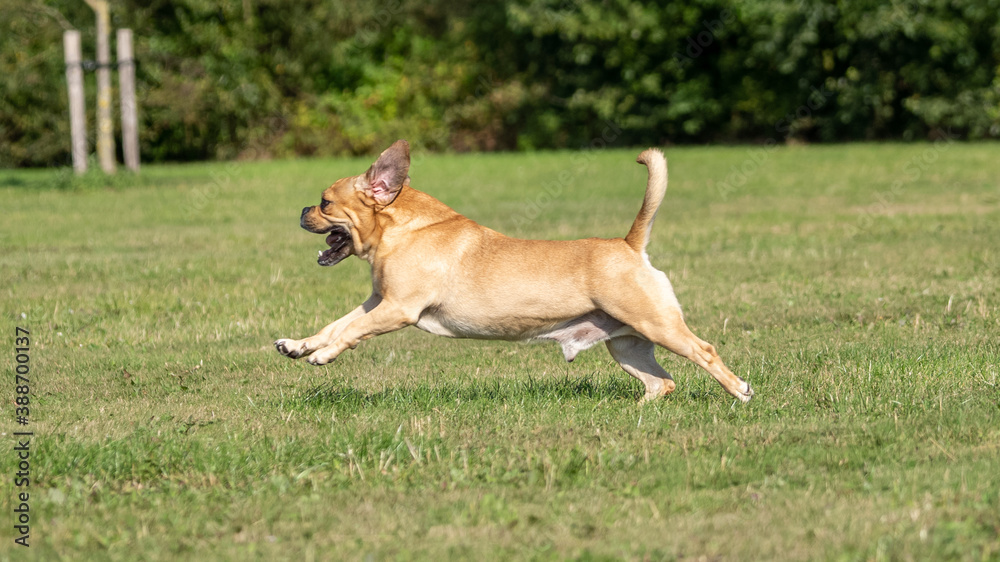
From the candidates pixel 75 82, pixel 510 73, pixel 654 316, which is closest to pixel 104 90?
pixel 75 82

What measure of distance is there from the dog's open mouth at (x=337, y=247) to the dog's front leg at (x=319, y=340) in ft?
1.19

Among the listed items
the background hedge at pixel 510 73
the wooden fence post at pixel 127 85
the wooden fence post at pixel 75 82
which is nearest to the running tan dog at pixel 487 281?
the wooden fence post at pixel 75 82

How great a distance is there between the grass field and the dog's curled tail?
964 mm

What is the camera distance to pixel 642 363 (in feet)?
22.0

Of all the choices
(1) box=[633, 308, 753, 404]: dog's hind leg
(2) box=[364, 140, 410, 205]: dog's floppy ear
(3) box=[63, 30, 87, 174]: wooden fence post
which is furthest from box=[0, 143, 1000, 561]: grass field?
(3) box=[63, 30, 87, 174]: wooden fence post

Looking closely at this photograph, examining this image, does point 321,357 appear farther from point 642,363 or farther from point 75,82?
point 75,82

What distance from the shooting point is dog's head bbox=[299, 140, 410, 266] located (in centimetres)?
648

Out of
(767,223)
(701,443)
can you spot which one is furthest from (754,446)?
(767,223)

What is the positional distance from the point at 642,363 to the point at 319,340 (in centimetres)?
195

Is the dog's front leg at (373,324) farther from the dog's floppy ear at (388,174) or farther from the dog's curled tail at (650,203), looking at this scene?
the dog's curled tail at (650,203)

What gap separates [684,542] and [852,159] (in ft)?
86.3

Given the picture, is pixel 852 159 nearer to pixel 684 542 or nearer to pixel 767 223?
pixel 767 223

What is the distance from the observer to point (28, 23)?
36.9m

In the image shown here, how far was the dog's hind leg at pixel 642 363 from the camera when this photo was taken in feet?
21.9
